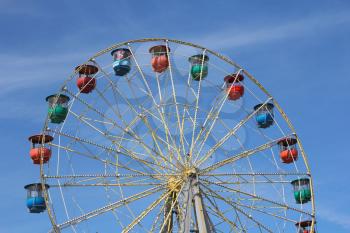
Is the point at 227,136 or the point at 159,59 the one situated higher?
the point at 159,59

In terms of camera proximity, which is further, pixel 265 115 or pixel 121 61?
pixel 265 115

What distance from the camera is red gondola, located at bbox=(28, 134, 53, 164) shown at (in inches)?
1259

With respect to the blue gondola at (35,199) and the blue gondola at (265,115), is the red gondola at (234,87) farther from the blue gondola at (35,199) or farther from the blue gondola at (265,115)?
the blue gondola at (35,199)

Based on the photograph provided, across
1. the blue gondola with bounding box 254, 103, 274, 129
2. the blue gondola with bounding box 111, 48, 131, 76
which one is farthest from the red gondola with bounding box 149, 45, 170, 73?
the blue gondola with bounding box 254, 103, 274, 129

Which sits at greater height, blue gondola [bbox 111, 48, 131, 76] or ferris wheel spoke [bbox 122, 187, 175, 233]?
blue gondola [bbox 111, 48, 131, 76]

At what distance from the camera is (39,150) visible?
108 ft

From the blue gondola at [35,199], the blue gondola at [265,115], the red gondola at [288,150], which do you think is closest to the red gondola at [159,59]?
the blue gondola at [265,115]

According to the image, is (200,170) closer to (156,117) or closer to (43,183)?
(156,117)

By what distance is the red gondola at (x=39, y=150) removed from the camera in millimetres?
31984

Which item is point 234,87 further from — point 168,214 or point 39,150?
point 39,150

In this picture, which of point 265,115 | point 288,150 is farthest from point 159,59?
point 288,150

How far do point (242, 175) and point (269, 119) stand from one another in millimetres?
3156

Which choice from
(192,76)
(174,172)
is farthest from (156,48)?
(174,172)

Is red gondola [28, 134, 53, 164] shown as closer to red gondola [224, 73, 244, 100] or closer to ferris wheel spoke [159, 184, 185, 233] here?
ferris wheel spoke [159, 184, 185, 233]
